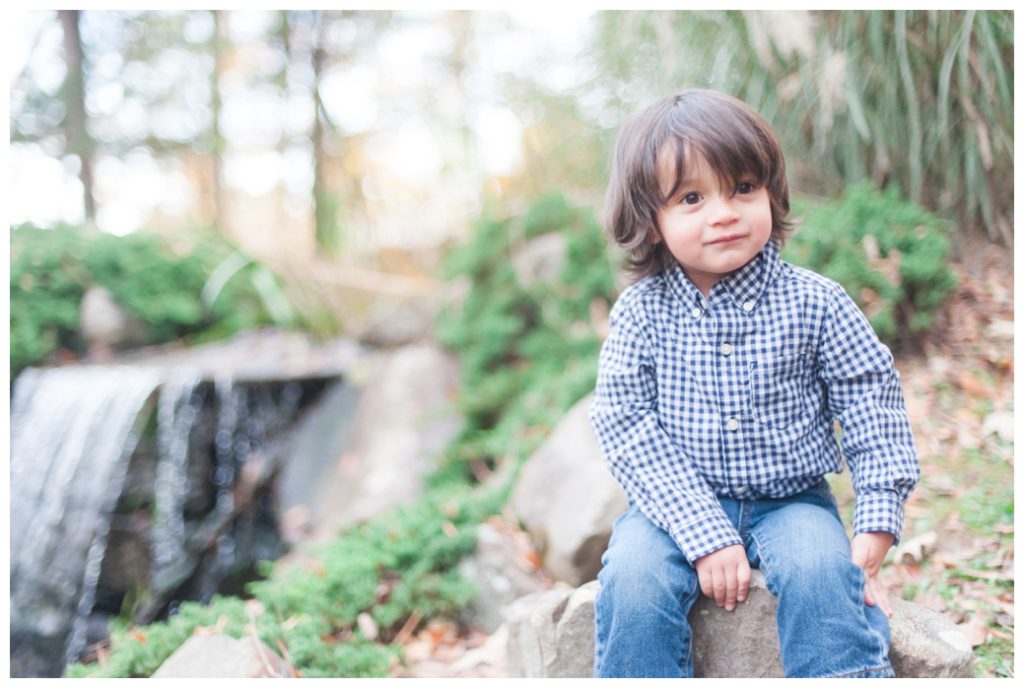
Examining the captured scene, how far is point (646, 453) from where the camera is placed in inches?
60.4

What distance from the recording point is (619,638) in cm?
141

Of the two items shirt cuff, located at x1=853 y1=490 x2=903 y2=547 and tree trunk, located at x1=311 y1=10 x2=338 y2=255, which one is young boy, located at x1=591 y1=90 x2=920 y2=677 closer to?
shirt cuff, located at x1=853 y1=490 x2=903 y2=547

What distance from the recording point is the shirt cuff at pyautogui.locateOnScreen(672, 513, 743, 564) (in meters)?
1.42

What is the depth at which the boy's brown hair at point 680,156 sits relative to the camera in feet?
4.78

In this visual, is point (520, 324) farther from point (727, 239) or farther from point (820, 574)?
point (820, 574)

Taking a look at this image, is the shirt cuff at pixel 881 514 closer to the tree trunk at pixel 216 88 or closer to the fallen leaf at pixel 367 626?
the fallen leaf at pixel 367 626

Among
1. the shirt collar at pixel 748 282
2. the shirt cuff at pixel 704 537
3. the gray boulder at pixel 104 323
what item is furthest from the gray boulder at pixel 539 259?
the gray boulder at pixel 104 323

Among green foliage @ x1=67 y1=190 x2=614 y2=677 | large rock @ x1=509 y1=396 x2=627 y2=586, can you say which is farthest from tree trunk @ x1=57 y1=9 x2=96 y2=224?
large rock @ x1=509 y1=396 x2=627 y2=586

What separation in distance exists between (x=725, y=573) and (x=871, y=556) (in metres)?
0.28

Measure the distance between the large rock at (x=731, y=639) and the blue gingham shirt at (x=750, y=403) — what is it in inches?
6.5

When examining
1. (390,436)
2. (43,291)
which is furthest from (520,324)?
(43,291)

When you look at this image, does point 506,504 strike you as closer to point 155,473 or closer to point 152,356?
point 155,473

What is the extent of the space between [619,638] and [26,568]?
3.29 meters

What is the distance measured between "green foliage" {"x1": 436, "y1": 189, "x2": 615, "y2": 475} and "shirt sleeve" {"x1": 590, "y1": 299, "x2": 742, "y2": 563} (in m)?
1.48
